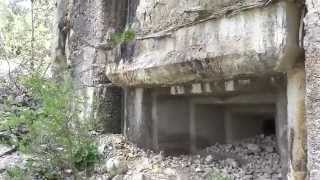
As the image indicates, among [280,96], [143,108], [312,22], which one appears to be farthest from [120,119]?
[312,22]

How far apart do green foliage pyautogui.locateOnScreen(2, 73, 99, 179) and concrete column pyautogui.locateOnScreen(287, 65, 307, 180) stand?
1.77m

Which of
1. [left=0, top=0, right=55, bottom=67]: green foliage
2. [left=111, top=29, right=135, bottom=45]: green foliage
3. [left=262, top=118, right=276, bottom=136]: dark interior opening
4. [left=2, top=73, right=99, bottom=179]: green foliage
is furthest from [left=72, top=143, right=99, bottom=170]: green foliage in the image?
[left=0, top=0, right=55, bottom=67]: green foliage

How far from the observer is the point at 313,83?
2.16 meters

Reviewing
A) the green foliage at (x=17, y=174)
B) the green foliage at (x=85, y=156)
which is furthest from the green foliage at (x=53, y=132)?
the green foliage at (x=17, y=174)

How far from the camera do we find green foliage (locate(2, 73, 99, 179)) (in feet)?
11.5

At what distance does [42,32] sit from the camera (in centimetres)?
842

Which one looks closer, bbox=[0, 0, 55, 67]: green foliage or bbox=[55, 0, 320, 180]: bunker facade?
bbox=[55, 0, 320, 180]: bunker facade

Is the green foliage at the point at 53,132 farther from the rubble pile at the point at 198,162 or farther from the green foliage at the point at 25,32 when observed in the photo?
the green foliage at the point at 25,32

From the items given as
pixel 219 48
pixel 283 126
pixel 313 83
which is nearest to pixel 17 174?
pixel 219 48

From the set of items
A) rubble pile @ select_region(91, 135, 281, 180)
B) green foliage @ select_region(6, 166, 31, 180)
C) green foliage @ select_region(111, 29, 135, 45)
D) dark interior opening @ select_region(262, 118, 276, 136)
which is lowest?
green foliage @ select_region(6, 166, 31, 180)

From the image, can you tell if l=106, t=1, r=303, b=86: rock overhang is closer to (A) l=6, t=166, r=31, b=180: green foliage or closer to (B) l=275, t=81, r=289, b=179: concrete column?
(B) l=275, t=81, r=289, b=179: concrete column

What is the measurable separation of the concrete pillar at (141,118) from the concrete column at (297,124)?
1.73m

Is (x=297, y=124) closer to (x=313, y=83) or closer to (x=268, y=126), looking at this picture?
(x=313, y=83)

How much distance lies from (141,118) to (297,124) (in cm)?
186
